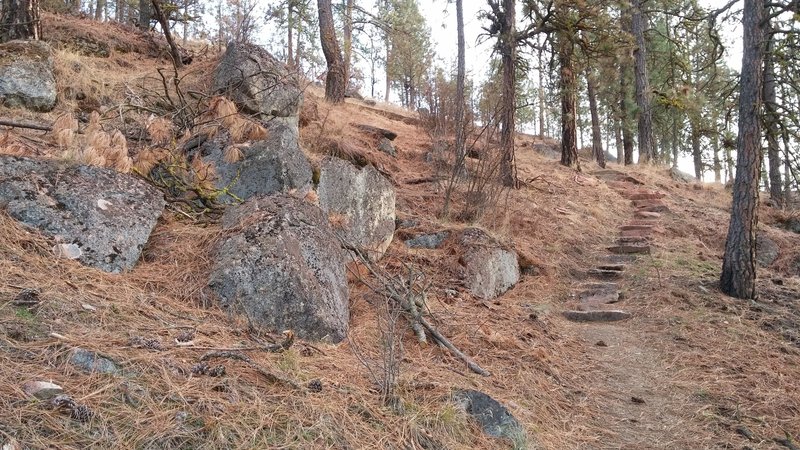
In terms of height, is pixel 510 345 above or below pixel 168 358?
below

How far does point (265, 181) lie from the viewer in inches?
187

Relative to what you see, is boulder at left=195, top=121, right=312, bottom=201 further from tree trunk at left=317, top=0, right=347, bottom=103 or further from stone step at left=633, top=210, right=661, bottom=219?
stone step at left=633, top=210, right=661, bottom=219

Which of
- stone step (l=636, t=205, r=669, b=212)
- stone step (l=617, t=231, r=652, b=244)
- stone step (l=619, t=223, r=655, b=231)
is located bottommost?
stone step (l=617, t=231, r=652, b=244)

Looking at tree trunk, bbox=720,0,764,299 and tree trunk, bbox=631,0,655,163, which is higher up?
tree trunk, bbox=631,0,655,163

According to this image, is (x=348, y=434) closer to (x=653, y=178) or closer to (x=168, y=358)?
(x=168, y=358)

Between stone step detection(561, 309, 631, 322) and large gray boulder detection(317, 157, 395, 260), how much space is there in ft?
6.86

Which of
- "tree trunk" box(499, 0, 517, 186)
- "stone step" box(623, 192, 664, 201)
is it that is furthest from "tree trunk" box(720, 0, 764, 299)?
"stone step" box(623, 192, 664, 201)

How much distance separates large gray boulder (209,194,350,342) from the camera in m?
3.21

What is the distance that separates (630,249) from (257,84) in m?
5.55

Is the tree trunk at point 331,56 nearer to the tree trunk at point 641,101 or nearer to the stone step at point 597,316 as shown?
the stone step at point 597,316

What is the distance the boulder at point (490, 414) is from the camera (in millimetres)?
2844

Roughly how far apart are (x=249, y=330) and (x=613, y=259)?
5.86 meters

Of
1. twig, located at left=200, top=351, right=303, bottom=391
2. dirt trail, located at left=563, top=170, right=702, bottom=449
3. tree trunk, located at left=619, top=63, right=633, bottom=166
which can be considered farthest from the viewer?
tree trunk, located at left=619, top=63, right=633, bottom=166

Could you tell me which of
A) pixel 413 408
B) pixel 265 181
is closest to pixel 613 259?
pixel 265 181
